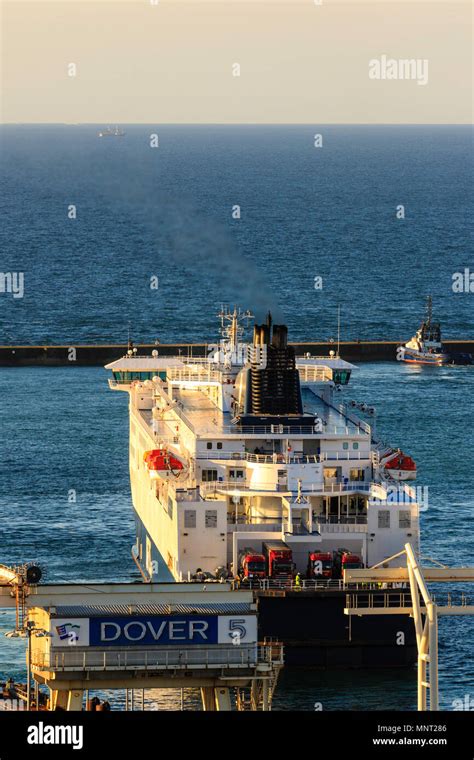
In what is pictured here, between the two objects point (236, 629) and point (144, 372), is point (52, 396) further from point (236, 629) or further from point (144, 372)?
point (236, 629)

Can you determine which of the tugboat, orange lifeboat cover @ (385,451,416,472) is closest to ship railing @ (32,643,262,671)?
orange lifeboat cover @ (385,451,416,472)

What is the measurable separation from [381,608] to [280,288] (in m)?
119

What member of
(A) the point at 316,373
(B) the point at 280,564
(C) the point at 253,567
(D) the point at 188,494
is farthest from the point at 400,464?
(A) the point at 316,373

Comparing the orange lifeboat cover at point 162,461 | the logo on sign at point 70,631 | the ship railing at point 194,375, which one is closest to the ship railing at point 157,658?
the logo on sign at point 70,631

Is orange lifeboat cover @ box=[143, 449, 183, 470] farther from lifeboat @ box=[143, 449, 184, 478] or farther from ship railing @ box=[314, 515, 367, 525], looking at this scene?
ship railing @ box=[314, 515, 367, 525]

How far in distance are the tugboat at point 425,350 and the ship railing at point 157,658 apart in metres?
87.7

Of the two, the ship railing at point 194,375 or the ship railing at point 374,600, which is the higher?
the ship railing at point 194,375

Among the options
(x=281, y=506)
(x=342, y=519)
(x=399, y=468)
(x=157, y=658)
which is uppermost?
(x=399, y=468)

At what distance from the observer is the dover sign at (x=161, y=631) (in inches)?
1965

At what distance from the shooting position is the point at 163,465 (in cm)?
7744

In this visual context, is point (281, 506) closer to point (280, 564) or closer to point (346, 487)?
point (346, 487)

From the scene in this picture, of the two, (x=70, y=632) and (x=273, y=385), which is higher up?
(x=273, y=385)

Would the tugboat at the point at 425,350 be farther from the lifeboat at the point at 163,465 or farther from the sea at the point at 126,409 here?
the lifeboat at the point at 163,465

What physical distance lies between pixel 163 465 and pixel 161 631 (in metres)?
27.5
